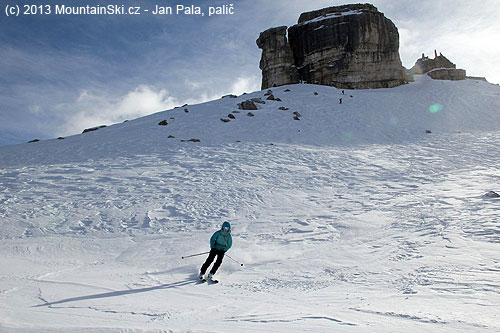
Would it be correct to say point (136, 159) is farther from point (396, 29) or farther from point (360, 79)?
point (396, 29)

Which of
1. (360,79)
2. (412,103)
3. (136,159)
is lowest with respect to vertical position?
(136,159)

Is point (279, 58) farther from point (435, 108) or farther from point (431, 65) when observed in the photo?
point (431, 65)

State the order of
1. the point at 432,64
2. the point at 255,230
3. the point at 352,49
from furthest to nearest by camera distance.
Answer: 1. the point at 432,64
2. the point at 352,49
3. the point at 255,230

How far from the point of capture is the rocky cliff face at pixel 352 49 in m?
39.2

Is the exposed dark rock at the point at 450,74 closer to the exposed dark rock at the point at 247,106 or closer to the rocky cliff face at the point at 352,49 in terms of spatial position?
the rocky cliff face at the point at 352,49

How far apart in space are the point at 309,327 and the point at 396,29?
4780cm

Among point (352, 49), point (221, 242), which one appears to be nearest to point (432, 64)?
point (352, 49)

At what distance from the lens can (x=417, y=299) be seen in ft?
13.8

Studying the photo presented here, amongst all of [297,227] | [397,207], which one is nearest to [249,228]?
[297,227]

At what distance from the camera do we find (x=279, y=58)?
42781 mm

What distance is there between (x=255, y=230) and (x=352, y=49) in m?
36.3

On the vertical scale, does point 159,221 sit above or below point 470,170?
below

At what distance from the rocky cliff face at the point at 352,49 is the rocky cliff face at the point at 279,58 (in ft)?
6.50

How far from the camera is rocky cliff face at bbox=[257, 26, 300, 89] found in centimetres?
4256
